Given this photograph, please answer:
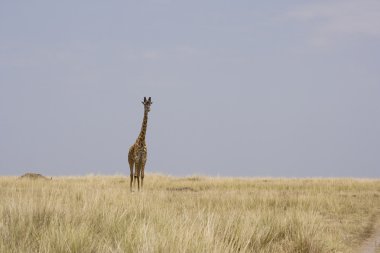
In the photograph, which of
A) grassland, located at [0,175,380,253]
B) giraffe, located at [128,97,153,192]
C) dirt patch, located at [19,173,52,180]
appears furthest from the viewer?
dirt patch, located at [19,173,52,180]

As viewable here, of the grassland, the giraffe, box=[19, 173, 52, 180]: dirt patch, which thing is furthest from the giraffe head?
box=[19, 173, 52, 180]: dirt patch

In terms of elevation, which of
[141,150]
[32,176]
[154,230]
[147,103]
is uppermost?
[147,103]

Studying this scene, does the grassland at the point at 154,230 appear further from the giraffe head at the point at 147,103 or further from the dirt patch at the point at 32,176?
the dirt patch at the point at 32,176

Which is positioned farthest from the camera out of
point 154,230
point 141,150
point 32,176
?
point 32,176

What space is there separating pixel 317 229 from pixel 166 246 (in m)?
4.37

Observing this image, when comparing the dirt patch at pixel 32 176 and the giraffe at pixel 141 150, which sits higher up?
the giraffe at pixel 141 150

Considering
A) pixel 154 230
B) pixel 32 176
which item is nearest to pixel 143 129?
pixel 32 176


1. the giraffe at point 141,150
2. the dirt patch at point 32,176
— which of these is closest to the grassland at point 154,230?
the giraffe at point 141,150

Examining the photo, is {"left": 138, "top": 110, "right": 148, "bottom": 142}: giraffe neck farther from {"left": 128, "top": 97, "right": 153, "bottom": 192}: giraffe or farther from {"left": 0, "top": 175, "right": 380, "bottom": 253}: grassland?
{"left": 0, "top": 175, "right": 380, "bottom": 253}: grassland

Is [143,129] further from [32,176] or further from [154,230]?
[154,230]

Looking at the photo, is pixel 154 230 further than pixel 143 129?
No

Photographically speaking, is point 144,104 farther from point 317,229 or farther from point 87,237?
point 87,237

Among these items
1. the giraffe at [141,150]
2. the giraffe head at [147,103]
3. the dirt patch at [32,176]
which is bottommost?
the dirt patch at [32,176]

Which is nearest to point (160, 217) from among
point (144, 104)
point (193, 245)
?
point (193, 245)
